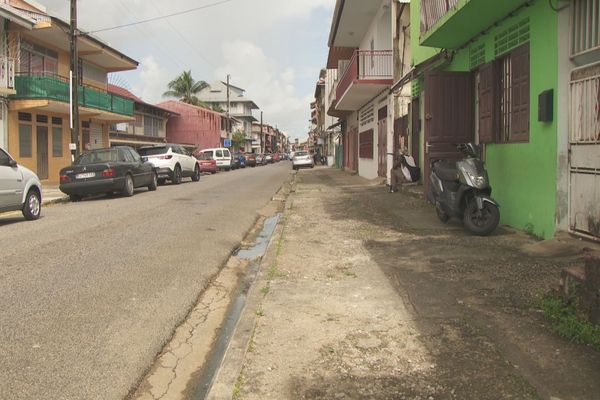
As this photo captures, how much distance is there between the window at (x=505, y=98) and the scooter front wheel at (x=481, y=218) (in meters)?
1.12

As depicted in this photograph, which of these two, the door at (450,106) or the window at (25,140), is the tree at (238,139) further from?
the door at (450,106)

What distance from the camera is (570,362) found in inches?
137

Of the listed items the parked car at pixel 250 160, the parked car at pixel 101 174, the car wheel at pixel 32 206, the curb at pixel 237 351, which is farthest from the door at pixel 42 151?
the parked car at pixel 250 160

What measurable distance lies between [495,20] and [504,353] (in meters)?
6.63

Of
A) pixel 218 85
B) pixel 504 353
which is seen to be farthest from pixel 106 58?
pixel 218 85

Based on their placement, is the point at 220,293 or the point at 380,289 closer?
the point at 380,289

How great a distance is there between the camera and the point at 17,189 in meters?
10.8

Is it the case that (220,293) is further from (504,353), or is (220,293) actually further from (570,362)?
(570,362)

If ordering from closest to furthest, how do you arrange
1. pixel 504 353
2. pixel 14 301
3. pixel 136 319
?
pixel 504 353, pixel 136 319, pixel 14 301

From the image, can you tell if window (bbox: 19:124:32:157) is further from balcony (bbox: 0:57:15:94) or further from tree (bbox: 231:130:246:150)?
tree (bbox: 231:130:246:150)

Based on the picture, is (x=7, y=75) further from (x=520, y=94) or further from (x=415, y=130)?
(x=520, y=94)

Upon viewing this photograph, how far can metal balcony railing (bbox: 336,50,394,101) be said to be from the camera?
1927 cm

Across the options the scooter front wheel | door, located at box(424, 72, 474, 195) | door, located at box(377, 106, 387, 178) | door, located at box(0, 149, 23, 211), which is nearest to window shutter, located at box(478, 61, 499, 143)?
door, located at box(424, 72, 474, 195)

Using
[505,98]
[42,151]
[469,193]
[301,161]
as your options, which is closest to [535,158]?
[469,193]
